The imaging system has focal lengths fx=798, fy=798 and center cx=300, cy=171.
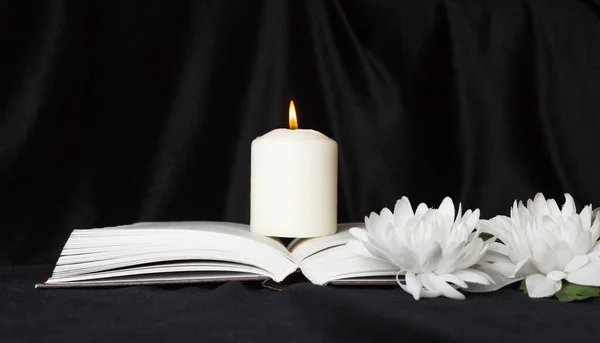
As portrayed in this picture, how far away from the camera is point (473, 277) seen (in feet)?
3.14

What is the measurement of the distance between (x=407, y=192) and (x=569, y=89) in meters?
0.40

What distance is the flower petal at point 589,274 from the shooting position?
0.96 metres

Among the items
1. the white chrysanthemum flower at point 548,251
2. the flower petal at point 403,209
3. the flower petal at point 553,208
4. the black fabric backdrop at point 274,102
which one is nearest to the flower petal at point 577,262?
the white chrysanthemum flower at point 548,251

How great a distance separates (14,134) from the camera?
1.54m

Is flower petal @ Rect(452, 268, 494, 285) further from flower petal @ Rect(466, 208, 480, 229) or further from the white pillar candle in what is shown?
the white pillar candle

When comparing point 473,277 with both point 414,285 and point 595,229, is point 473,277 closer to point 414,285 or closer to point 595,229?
point 414,285

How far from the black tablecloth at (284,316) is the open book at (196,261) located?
18 mm

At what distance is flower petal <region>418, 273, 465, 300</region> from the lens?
0.96 metres

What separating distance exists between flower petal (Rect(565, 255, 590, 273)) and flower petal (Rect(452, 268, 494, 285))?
0.10m

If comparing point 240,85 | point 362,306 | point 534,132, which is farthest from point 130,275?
point 534,132

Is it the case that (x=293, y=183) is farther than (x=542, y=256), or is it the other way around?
(x=293, y=183)

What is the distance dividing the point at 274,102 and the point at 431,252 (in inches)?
29.0

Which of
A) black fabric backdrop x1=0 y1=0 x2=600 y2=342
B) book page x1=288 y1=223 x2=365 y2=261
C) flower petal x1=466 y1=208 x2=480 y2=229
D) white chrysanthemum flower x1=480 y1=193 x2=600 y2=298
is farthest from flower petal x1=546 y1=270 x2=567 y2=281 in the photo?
black fabric backdrop x1=0 y1=0 x2=600 y2=342

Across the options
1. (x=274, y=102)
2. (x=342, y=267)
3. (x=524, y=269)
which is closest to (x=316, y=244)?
(x=342, y=267)
